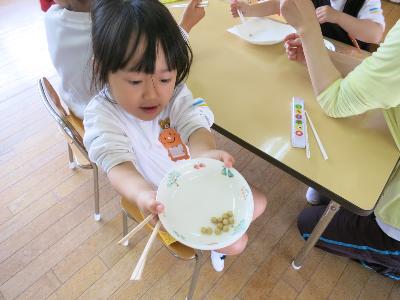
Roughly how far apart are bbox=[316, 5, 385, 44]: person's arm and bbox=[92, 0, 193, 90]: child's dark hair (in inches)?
33.5

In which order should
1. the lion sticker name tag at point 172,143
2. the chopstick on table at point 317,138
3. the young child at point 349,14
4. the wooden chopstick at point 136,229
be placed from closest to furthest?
1. the wooden chopstick at point 136,229
2. the chopstick on table at point 317,138
3. the lion sticker name tag at point 172,143
4. the young child at point 349,14

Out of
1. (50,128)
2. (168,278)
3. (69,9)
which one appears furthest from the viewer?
(50,128)

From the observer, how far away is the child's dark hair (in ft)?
2.46

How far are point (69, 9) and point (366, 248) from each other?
1.49 m

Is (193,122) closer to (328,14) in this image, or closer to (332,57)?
(332,57)

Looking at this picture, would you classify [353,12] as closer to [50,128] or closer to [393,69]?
[393,69]

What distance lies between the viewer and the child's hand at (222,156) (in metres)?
0.81

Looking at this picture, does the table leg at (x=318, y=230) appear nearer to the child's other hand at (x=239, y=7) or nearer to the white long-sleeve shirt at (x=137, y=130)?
the white long-sleeve shirt at (x=137, y=130)

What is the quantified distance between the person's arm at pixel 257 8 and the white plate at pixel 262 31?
3cm

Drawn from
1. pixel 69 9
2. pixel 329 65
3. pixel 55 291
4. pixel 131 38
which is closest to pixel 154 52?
pixel 131 38

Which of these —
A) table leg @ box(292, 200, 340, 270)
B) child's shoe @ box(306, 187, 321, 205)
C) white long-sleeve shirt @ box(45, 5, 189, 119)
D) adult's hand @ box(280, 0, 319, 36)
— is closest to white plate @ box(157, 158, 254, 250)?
table leg @ box(292, 200, 340, 270)

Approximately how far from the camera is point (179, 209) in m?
0.81

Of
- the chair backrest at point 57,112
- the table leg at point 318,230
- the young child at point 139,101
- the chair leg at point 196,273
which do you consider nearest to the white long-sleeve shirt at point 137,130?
the young child at point 139,101

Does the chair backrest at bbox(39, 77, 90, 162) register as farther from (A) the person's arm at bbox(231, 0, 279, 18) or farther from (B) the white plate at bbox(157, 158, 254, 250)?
(A) the person's arm at bbox(231, 0, 279, 18)
